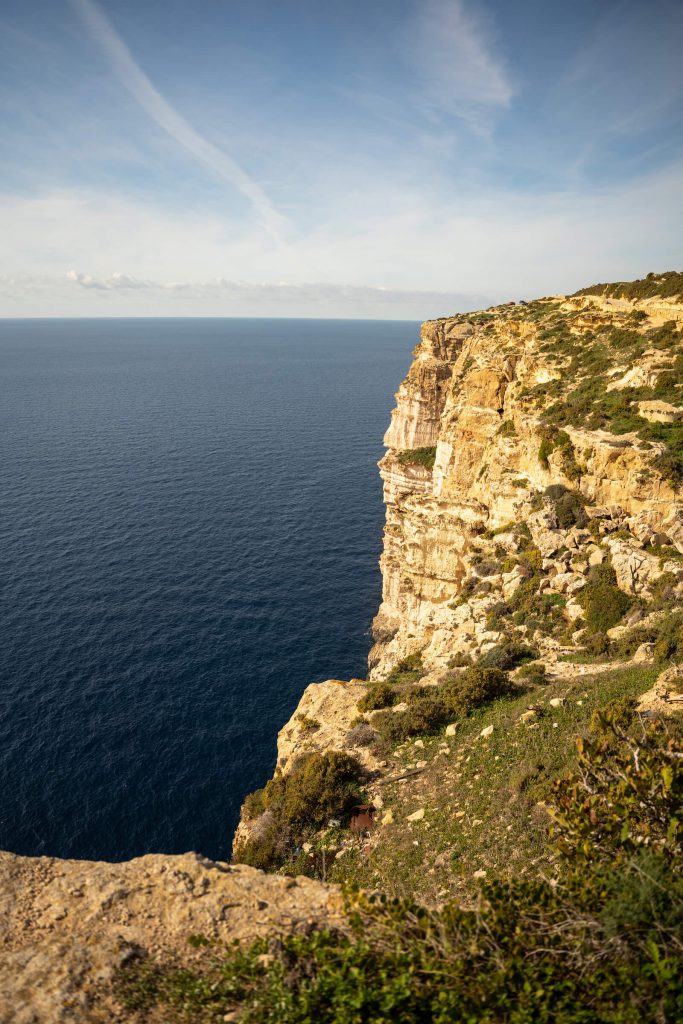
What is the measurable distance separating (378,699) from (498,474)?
2129 cm

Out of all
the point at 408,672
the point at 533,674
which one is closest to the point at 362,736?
the point at 533,674

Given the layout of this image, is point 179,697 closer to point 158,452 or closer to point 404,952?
point 404,952

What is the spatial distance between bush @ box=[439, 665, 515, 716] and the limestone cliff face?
16.3 ft

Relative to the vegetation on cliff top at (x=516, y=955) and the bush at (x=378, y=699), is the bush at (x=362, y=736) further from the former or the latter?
the vegetation on cliff top at (x=516, y=955)

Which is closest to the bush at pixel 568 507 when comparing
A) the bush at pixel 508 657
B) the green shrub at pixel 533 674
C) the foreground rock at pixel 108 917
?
the bush at pixel 508 657

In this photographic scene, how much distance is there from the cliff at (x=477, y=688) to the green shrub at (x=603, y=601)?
119 mm

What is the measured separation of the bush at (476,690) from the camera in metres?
25.4

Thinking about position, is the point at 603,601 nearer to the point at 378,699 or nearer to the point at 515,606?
the point at 515,606

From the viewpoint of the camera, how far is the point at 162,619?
63.5 m

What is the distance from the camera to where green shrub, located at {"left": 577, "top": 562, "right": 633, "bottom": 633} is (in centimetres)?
2738

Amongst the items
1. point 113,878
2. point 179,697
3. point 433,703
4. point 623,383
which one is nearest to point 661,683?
point 433,703

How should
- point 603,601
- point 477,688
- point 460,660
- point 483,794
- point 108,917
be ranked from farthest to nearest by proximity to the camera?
point 460,660 → point 603,601 → point 477,688 → point 483,794 → point 108,917

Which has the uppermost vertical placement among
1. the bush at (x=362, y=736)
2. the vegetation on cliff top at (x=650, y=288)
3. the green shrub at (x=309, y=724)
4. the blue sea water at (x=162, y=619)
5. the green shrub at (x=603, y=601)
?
the vegetation on cliff top at (x=650, y=288)

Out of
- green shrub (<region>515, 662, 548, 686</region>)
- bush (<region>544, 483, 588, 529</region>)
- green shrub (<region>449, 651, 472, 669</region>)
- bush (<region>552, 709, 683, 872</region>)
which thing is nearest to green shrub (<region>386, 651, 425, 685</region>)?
green shrub (<region>449, 651, 472, 669</region>)
